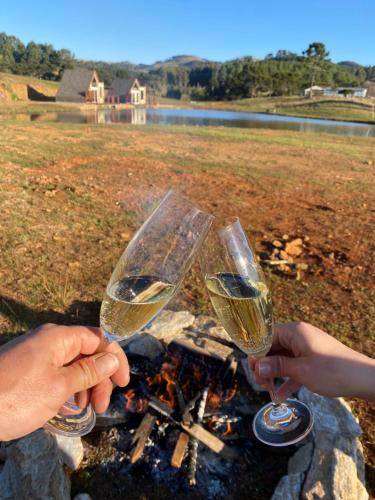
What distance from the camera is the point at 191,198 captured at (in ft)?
29.6

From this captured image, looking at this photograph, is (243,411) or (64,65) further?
(64,65)

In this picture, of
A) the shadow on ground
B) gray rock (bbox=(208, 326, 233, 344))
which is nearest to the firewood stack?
gray rock (bbox=(208, 326, 233, 344))

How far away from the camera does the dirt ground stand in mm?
4699

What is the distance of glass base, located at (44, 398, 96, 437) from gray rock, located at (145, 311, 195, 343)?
1512mm

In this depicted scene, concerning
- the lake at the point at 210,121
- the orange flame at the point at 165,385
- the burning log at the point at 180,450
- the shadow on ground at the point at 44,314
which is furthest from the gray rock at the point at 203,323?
the lake at the point at 210,121

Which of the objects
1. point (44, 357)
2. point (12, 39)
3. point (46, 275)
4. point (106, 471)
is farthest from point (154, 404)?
point (12, 39)

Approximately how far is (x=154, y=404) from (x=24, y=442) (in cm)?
96

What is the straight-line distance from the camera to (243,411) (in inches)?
123

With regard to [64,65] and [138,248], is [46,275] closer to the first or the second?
[138,248]

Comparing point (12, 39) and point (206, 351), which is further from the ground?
point (12, 39)

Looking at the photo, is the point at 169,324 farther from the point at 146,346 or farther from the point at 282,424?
the point at 282,424

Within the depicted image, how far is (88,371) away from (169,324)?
2.50 metres

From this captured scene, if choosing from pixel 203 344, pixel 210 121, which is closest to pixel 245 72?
pixel 210 121

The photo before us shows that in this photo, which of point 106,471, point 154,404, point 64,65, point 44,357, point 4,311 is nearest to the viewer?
point 44,357
